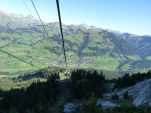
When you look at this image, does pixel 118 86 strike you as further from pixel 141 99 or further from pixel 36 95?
pixel 36 95

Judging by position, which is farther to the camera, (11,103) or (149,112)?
(11,103)

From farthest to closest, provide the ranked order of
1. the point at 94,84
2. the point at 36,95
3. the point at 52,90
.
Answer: the point at 36,95, the point at 52,90, the point at 94,84

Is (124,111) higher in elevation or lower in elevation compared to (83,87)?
higher

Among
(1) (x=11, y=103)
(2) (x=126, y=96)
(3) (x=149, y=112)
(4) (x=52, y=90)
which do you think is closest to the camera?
(3) (x=149, y=112)

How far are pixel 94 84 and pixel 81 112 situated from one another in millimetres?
31779

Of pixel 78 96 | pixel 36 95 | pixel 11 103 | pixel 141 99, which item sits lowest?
pixel 11 103

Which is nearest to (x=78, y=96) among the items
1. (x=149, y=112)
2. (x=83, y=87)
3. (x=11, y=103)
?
(x=83, y=87)

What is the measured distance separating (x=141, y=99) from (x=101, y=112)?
1015 cm

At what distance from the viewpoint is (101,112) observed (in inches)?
1216

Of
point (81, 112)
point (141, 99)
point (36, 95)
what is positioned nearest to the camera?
point (81, 112)

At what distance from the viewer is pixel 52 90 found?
79750 mm

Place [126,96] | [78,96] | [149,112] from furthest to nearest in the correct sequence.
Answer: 1. [78,96]
2. [126,96]
3. [149,112]

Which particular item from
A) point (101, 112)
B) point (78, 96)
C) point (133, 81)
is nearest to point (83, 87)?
point (78, 96)

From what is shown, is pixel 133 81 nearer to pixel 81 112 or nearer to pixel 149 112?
pixel 81 112
